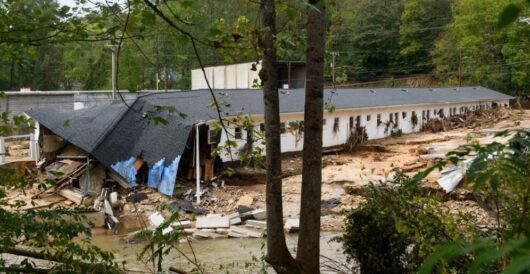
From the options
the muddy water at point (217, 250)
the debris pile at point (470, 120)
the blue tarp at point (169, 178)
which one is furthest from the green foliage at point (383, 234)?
the debris pile at point (470, 120)

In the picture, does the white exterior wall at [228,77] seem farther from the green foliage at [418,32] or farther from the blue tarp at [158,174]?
the green foliage at [418,32]

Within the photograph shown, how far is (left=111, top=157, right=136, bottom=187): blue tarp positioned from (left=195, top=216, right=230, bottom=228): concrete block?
3.69 meters

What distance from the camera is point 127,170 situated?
53.9ft

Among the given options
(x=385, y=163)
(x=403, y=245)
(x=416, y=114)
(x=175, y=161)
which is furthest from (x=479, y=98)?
(x=403, y=245)

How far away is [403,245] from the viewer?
6.25 meters

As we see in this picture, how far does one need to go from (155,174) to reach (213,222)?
3839 mm

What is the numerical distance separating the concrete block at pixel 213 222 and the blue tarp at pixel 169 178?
7.84ft

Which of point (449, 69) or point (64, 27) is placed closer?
point (64, 27)

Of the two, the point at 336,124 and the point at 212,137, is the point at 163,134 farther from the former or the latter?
the point at 336,124

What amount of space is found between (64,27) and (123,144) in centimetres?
1413

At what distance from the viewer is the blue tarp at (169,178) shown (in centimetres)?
1569

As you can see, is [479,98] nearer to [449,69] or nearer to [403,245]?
[449,69]

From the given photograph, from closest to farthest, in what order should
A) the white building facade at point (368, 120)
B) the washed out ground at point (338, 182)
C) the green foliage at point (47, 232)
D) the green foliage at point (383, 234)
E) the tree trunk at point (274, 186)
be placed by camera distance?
the green foliage at point (47, 232) < the green foliage at point (383, 234) < the tree trunk at point (274, 186) < the washed out ground at point (338, 182) < the white building facade at point (368, 120)

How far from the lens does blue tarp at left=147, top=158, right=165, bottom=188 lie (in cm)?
1622
